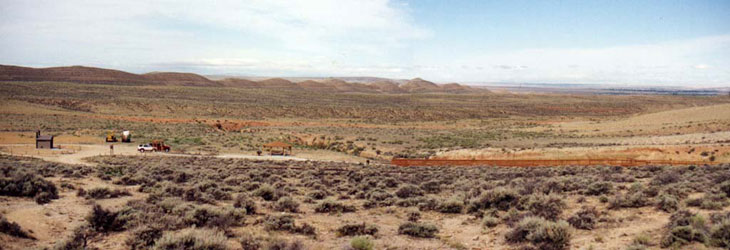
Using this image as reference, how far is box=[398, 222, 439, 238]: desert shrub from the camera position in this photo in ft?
31.1

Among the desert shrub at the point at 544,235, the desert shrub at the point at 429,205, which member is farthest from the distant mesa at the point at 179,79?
the desert shrub at the point at 544,235

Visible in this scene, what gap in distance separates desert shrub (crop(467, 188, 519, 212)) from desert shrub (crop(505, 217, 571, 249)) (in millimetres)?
2870

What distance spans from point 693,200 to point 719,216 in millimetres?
1996

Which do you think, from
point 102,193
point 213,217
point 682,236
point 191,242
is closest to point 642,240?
point 682,236

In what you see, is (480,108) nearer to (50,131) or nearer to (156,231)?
(50,131)

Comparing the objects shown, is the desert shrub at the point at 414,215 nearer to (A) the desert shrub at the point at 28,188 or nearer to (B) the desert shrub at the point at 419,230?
(B) the desert shrub at the point at 419,230

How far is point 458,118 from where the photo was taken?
91.4m

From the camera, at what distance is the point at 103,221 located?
8.78 meters

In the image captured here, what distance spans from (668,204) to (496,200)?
3790 millimetres

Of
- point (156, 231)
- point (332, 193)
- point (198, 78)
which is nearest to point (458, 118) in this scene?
point (332, 193)

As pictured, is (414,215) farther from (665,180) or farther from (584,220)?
(665,180)

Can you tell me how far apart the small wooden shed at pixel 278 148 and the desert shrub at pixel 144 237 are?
27.8 m

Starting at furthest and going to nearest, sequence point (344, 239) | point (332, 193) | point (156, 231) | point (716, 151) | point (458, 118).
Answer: point (458, 118), point (716, 151), point (332, 193), point (344, 239), point (156, 231)

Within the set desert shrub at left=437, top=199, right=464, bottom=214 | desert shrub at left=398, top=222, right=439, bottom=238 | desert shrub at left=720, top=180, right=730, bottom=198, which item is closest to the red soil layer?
desert shrub at left=720, top=180, right=730, bottom=198
